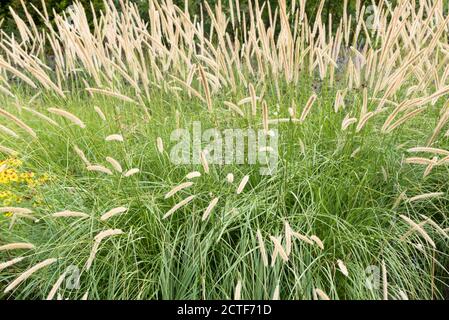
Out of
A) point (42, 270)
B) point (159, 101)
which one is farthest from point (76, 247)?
point (159, 101)

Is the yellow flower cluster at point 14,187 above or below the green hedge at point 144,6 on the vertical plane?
below

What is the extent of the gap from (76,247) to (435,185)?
2241mm

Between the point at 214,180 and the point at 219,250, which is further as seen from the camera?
the point at 214,180

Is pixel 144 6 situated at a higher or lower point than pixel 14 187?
higher

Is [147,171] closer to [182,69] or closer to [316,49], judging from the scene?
[182,69]

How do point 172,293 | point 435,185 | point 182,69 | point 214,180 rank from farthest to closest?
point 182,69, point 435,185, point 214,180, point 172,293

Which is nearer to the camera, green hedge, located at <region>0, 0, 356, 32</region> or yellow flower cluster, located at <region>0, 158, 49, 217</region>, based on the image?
yellow flower cluster, located at <region>0, 158, 49, 217</region>

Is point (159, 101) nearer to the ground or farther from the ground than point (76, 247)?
farther from the ground

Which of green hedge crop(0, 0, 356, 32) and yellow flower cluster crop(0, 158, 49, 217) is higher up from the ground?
green hedge crop(0, 0, 356, 32)

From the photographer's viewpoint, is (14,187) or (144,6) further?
(144,6)

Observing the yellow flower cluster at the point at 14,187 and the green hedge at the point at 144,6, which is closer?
the yellow flower cluster at the point at 14,187
